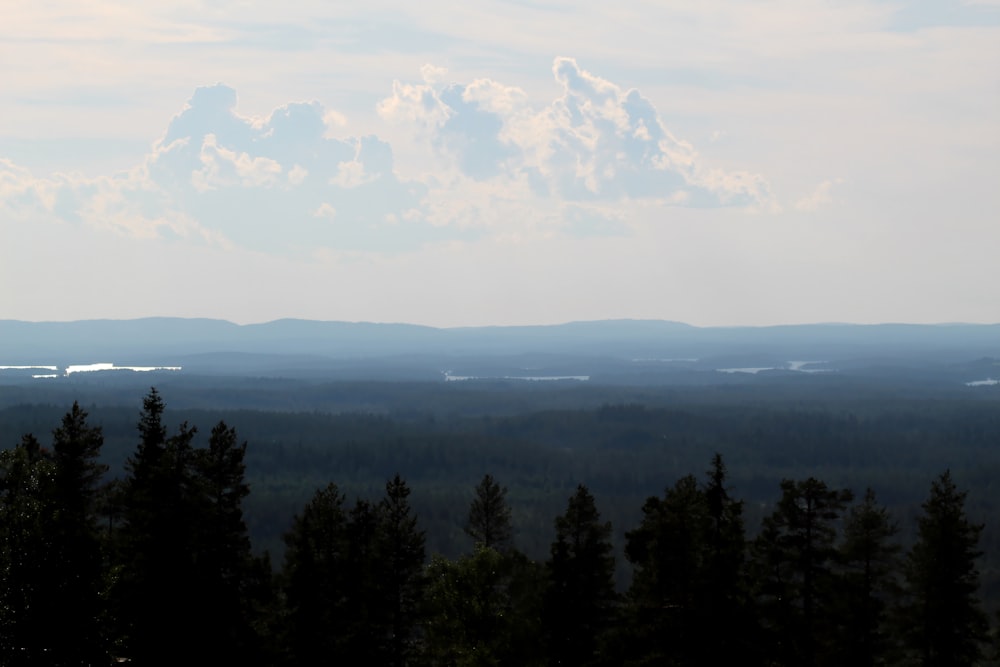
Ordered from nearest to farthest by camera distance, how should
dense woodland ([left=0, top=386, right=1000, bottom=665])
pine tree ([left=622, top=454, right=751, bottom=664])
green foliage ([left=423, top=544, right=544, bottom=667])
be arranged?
dense woodland ([left=0, top=386, right=1000, bottom=665]), pine tree ([left=622, top=454, right=751, bottom=664]), green foliage ([left=423, top=544, right=544, bottom=667])

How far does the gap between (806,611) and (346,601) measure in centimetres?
1859

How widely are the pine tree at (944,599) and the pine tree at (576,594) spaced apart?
12.0m

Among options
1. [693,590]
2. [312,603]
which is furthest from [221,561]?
[693,590]

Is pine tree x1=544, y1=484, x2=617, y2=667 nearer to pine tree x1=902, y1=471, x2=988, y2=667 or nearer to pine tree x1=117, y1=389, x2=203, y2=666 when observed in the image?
pine tree x1=902, y1=471, x2=988, y2=667

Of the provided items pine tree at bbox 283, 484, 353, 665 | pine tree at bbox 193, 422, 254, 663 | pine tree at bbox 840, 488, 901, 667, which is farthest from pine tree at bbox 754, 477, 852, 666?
pine tree at bbox 193, 422, 254, 663

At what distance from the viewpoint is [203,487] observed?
130ft

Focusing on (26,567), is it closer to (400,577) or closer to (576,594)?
(400,577)

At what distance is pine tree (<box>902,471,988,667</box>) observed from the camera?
46.7 m

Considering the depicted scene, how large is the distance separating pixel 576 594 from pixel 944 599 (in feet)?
47.3

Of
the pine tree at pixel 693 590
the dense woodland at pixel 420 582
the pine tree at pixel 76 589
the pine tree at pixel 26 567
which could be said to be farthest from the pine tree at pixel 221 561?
the pine tree at pixel 693 590

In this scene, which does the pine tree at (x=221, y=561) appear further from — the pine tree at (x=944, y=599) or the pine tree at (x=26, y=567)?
the pine tree at (x=944, y=599)

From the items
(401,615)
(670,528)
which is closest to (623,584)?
(401,615)

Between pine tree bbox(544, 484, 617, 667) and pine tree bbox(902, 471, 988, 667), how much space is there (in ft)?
39.3

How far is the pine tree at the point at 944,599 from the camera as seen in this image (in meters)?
46.7
